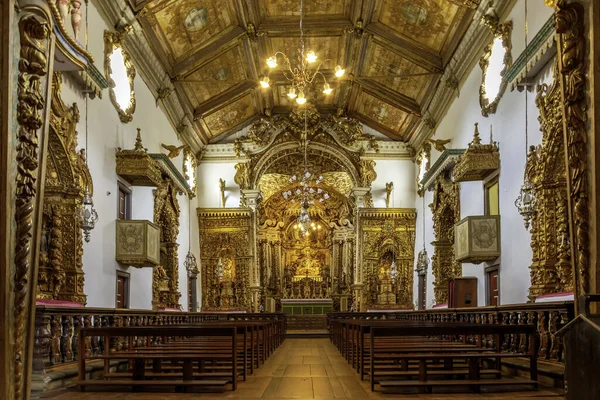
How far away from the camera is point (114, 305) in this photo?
13422 mm

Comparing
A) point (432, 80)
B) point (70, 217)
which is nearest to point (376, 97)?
point (432, 80)

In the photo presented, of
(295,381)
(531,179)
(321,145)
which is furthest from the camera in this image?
(321,145)

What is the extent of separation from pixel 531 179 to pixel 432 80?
805 cm

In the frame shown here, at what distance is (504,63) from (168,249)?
1072 centimetres

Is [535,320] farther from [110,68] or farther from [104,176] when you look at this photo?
[110,68]

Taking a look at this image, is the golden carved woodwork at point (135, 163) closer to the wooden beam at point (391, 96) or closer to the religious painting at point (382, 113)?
the wooden beam at point (391, 96)

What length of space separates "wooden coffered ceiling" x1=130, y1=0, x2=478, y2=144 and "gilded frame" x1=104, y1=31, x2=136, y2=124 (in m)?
1.01

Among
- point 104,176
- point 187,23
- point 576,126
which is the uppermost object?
point 187,23

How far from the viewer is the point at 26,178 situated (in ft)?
13.0

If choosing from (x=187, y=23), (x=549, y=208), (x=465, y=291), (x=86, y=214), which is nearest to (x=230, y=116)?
(x=187, y=23)

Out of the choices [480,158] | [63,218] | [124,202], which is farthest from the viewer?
[124,202]

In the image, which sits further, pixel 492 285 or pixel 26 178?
pixel 492 285

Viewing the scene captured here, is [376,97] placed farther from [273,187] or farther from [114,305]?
[114,305]

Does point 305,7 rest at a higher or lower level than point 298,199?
higher
